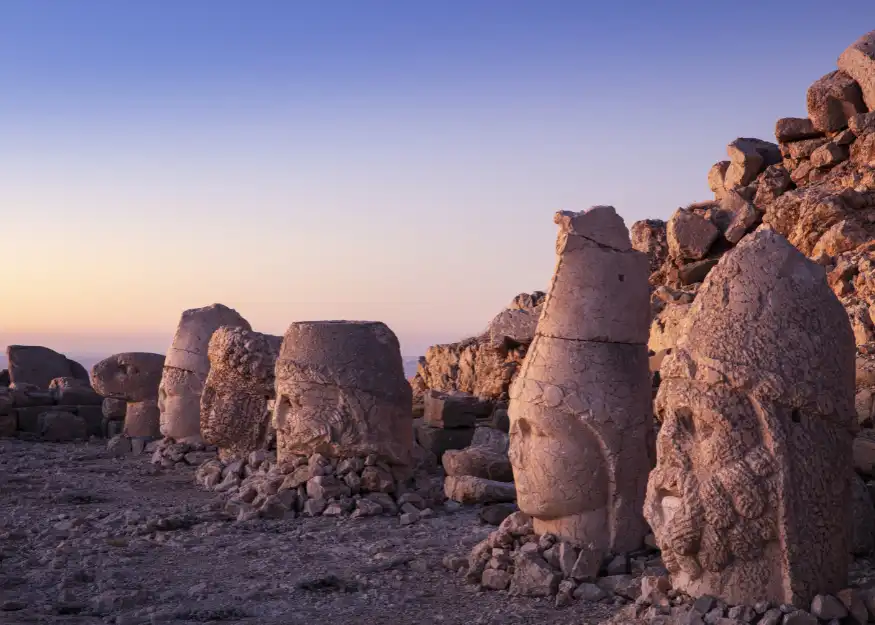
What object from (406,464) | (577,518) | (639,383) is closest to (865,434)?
(639,383)

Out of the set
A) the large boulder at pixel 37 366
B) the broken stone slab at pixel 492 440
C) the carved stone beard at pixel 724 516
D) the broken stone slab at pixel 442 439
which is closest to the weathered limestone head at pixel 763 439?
the carved stone beard at pixel 724 516

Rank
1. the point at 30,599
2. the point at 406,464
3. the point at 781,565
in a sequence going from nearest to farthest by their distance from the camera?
the point at 781,565 < the point at 30,599 < the point at 406,464

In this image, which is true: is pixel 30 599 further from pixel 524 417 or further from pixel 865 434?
pixel 865 434

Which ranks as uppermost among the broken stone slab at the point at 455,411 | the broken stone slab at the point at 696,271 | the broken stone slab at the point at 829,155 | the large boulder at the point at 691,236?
the broken stone slab at the point at 829,155

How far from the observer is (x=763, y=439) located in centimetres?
464

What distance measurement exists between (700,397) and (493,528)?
3.41m

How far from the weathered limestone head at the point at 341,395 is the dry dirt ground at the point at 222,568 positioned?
972 mm

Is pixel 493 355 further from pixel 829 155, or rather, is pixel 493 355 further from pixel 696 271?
pixel 829 155

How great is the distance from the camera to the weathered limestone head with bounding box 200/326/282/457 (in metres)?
11.3

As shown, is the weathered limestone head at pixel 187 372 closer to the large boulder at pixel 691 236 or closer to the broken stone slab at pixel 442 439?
the broken stone slab at pixel 442 439

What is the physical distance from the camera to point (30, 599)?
20.0 ft

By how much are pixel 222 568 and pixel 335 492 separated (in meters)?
2.04

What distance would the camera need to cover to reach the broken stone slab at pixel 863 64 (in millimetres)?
Answer: 13258

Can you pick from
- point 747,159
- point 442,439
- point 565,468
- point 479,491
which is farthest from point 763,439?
point 747,159
